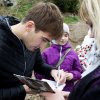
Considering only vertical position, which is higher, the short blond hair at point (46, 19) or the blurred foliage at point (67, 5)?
the short blond hair at point (46, 19)

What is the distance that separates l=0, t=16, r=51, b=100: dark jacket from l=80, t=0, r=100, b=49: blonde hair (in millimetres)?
900

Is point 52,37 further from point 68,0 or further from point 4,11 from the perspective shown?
point 68,0

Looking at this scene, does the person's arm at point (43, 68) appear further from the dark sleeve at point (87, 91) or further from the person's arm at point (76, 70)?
the dark sleeve at point (87, 91)

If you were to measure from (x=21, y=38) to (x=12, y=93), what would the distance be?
51 cm

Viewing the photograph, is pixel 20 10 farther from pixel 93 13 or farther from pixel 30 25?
pixel 93 13

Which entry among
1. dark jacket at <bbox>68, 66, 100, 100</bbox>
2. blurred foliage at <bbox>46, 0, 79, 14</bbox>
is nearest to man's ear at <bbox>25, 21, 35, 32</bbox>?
dark jacket at <bbox>68, 66, 100, 100</bbox>

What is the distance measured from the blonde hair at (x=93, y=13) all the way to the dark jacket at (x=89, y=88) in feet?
0.74

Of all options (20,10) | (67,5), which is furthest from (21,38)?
(67,5)

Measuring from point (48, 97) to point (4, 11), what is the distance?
7078mm

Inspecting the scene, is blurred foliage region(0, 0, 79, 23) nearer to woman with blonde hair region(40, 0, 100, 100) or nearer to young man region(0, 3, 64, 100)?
young man region(0, 3, 64, 100)

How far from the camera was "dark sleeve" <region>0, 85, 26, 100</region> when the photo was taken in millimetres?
2881

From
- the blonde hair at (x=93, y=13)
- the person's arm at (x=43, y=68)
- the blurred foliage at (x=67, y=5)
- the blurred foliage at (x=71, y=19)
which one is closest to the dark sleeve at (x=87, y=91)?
the blonde hair at (x=93, y=13)

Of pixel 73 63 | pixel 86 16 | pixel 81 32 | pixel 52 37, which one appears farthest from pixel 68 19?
pixel 86 16

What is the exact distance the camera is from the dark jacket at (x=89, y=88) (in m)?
2.10
